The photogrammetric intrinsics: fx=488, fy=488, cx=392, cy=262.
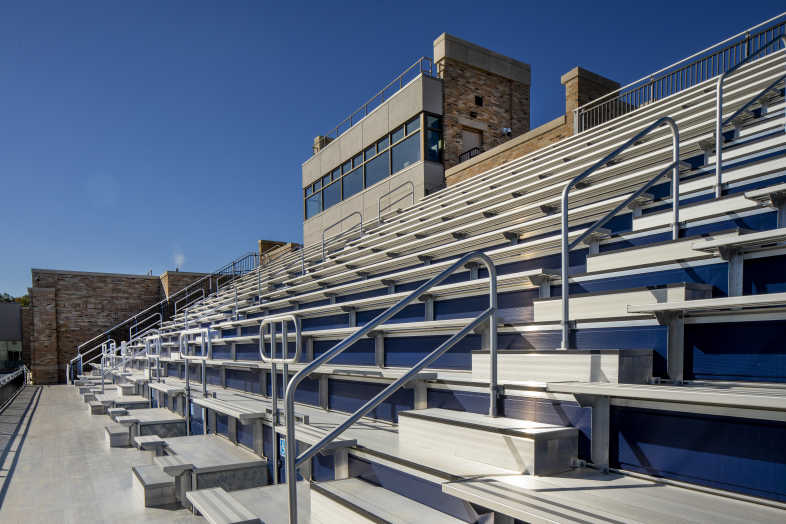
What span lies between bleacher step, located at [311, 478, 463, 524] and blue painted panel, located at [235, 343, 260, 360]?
14.4ft

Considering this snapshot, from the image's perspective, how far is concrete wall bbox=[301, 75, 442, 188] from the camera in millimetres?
12219

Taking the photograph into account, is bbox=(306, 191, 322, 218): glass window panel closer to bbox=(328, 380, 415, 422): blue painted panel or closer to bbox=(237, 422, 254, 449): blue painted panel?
bbox=(237, 422, 254, 449): blue painted panel

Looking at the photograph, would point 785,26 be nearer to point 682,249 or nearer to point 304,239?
point 682,249

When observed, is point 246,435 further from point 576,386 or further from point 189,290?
point 189,290

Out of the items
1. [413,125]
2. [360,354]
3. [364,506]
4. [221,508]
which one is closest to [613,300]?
[364,506]

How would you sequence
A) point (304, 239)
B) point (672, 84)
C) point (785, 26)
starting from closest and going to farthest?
point (785, 26)
point (672, 84)
point (304, 239)

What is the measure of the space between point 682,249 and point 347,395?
2742 mm

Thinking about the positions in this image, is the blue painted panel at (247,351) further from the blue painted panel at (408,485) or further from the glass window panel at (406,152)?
the glass window panel at (406,152)

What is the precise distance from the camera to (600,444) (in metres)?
2.01

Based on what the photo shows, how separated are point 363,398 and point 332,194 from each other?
41.6 feet

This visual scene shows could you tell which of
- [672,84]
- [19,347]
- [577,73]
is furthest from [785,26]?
[19,347]

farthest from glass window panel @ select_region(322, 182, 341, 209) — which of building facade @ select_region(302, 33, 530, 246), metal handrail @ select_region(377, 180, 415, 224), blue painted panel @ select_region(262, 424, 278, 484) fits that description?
blue painted panel @ select_region(262, 424, 278, 484)

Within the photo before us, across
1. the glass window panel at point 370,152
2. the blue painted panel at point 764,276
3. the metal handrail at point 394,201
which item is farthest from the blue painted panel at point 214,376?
the glass window panel at point 370,152

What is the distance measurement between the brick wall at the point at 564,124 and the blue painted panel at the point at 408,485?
27.0 feet
